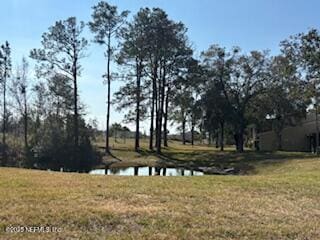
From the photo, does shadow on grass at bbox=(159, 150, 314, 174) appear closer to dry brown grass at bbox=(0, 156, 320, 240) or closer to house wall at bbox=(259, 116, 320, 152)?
house wall at bbox=(259, 116, 320, 152)

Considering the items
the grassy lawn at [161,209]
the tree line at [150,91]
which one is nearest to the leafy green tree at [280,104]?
the tree line at [150,91]

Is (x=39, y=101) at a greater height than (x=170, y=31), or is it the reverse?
(x=170, y=31)

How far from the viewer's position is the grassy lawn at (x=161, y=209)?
6.86m

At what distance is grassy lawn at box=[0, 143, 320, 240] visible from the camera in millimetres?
6863

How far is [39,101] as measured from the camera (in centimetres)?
4538

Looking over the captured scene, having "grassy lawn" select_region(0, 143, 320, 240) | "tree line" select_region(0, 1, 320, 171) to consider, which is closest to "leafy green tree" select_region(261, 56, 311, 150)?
"tree line" select_region(0, 1, 320, 171)

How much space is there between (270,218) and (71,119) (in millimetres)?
34728

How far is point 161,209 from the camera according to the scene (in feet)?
26.4

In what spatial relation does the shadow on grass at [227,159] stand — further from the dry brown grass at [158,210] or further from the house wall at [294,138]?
the dry brown grass at [158,210]

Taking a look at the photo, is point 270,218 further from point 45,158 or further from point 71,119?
point 71,119

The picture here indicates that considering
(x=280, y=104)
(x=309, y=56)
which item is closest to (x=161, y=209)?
(x=309, y=56)

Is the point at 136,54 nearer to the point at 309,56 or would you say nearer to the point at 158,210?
the point at 309,56

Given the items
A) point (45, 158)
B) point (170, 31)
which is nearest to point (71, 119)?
point (45, 158)

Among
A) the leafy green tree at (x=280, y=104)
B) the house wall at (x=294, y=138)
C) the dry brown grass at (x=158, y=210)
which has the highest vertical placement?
the leafy green tree at (x=280, y=104)
